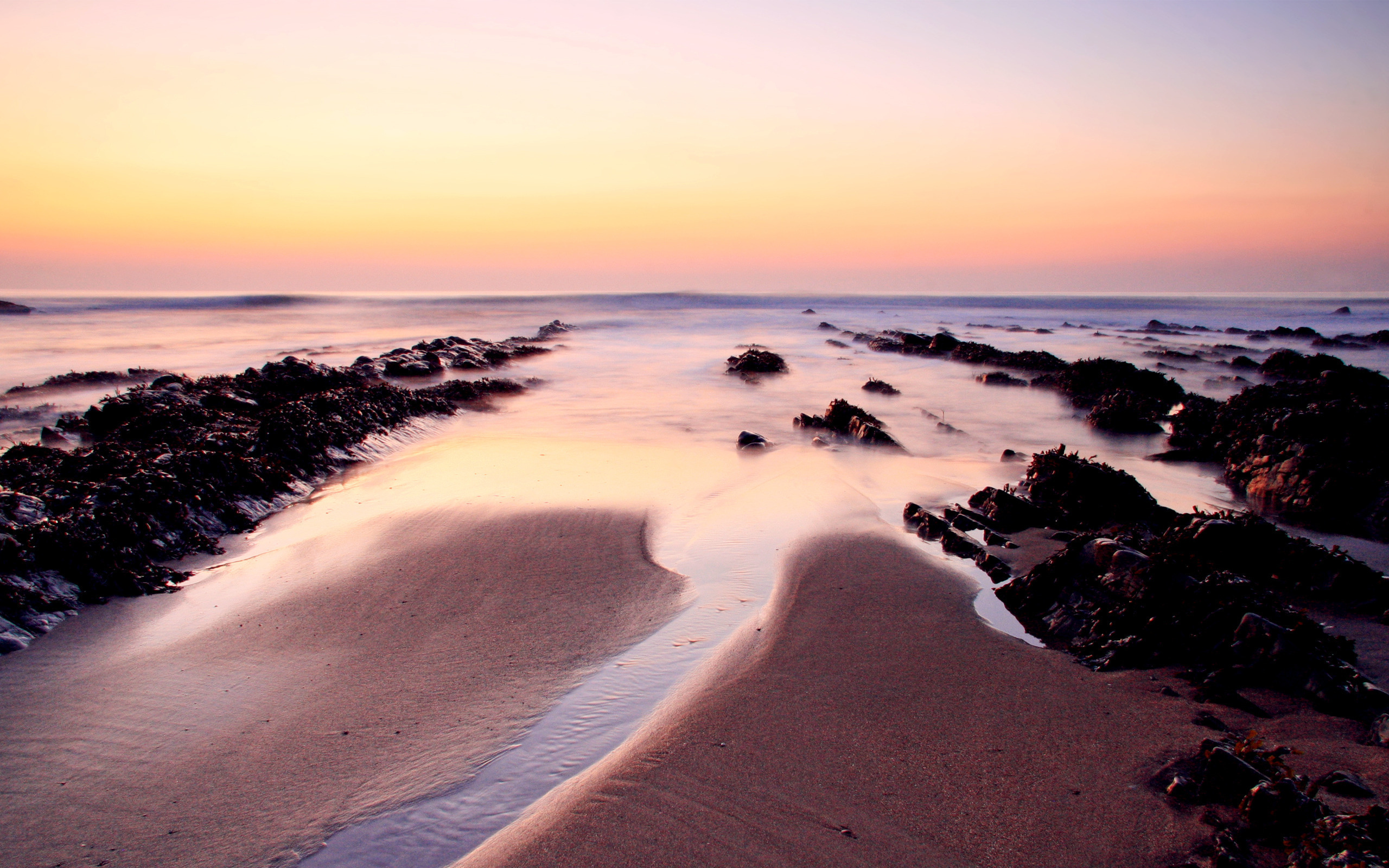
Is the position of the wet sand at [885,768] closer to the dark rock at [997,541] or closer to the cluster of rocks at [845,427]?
the dark rock at [997,541]

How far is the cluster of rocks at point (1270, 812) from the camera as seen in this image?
6.57 feet

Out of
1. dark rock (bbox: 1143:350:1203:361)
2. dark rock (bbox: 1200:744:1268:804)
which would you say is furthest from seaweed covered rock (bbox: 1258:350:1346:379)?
dark rock (bbox: 1200:744:1268:804)

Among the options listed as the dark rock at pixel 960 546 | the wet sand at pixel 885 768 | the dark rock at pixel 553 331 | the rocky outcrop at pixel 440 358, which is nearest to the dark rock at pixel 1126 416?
the dark rock at pixel 960 546

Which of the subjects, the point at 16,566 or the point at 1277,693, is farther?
the point at 16,566

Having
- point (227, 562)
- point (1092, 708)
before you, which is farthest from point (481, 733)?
point (227, 562)

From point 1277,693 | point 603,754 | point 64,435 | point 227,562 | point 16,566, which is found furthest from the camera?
point 64,435

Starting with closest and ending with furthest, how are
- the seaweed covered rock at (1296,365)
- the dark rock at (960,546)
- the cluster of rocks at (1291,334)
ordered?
the dark rock at (960,546)
the seaweed covered rock at (1296,365)
the cluster of rocks at (1291,334)

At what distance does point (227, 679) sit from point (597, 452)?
4900mm

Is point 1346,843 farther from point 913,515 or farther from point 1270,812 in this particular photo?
point 913,515

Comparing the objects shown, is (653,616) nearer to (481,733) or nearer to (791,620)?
(791,620)

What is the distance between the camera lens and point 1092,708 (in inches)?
117

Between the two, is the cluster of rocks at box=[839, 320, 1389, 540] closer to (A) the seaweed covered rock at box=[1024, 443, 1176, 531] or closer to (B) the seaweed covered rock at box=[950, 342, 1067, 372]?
(A) the seaweed covered rock at box=[1024, 443, 1176, 531]

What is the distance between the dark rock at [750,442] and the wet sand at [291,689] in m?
3.58

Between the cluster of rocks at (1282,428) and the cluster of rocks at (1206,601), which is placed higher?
the cluster of rocks at (1282,428)
